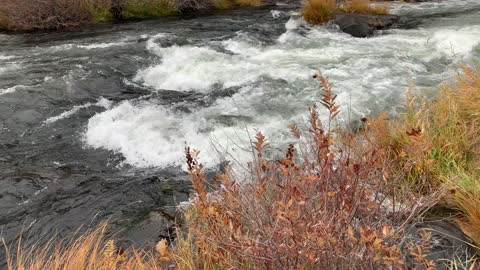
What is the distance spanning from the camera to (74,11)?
48.3ft

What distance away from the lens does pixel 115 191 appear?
537 cm

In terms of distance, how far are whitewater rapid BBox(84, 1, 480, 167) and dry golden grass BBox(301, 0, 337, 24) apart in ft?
2.92

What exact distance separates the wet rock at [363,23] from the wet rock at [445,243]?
9873 mm

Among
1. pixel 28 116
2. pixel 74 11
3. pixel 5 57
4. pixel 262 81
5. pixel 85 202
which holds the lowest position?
pixel 85 202

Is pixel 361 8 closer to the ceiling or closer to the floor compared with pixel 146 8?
closer to the floor

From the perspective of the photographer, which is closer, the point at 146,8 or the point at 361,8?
the point at 361,8

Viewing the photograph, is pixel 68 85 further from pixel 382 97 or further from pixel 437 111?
pixel 437 111

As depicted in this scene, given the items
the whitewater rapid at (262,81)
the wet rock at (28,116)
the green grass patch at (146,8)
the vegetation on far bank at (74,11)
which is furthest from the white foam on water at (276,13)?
the wet rock at (28,116)

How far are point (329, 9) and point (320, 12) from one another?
31cm

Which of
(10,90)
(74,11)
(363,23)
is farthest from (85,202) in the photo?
(74,11)

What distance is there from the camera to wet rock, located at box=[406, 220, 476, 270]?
2.92 meters

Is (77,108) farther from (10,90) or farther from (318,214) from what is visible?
(318,214)

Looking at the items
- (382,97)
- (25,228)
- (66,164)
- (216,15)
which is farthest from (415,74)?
(216,15)

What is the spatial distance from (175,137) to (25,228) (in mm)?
2587
